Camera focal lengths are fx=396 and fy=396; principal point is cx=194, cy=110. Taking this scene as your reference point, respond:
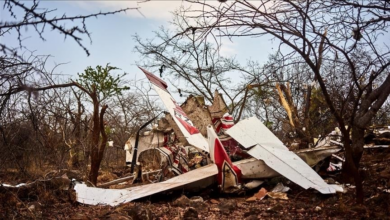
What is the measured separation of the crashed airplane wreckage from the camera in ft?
21.6

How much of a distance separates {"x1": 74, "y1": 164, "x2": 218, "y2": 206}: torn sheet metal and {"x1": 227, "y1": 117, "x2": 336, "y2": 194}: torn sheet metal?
36.6 inches

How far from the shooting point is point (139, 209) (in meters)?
5.17

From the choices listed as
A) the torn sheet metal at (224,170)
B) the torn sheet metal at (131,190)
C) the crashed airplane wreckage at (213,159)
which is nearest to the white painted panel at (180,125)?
the crashed airplane wreckage at (213,159)

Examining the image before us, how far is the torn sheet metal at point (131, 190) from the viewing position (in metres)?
6.29

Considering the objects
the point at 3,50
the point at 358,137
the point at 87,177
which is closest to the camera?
the point at 3,50

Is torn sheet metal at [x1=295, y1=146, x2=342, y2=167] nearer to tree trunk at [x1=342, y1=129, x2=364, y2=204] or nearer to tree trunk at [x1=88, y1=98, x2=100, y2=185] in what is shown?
tree trunk at [x1=342, y1=129, x2=364, y2=204]

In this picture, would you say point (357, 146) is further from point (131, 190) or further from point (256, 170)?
point (131, 190)

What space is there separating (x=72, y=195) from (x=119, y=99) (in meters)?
12.1

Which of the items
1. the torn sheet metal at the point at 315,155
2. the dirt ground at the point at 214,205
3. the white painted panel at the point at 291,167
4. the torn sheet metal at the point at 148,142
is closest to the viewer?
the dirt ground at the point at 214,205

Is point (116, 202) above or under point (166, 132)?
under

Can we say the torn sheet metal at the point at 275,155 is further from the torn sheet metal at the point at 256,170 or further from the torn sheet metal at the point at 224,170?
the torn sheet metal at the point at 224,170

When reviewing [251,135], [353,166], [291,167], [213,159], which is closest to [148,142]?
[213,159]

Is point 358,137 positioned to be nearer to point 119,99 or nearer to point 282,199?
point 282,199

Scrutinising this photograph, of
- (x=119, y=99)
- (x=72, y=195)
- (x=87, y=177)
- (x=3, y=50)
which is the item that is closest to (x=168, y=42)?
(x=3, y=50)
